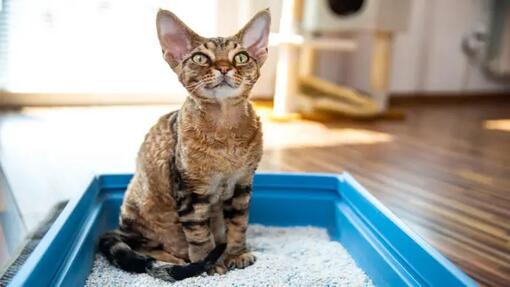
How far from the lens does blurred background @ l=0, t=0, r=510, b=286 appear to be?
142cm

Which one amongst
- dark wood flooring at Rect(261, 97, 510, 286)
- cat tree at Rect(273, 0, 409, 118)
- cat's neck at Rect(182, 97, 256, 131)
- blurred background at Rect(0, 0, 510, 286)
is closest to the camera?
cat's neck at Rect(182, 97, 256, 131)

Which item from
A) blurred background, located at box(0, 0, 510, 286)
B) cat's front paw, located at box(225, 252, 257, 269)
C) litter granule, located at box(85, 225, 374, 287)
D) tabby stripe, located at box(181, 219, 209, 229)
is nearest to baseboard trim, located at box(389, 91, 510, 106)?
blurred background, located at box(0, 0, 510, 286)

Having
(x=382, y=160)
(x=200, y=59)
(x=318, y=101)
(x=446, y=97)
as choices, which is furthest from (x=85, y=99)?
(x=446, y=97)

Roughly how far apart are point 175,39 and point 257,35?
146 mm

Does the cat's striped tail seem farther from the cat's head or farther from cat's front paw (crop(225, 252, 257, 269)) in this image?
the cat's head

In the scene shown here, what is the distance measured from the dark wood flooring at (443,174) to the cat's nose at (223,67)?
628mm

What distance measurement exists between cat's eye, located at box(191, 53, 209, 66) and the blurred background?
1.79 feet

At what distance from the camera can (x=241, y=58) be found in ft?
2.86

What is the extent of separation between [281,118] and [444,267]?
180cm

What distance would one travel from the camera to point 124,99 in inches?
112

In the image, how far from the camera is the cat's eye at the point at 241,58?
864 mm

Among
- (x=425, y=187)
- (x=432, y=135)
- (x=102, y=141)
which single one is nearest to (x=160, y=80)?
(x=102, y=141)

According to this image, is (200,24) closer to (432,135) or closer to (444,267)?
(432,135)

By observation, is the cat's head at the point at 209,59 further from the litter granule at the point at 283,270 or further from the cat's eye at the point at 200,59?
the litter granule at the point at 283,270
